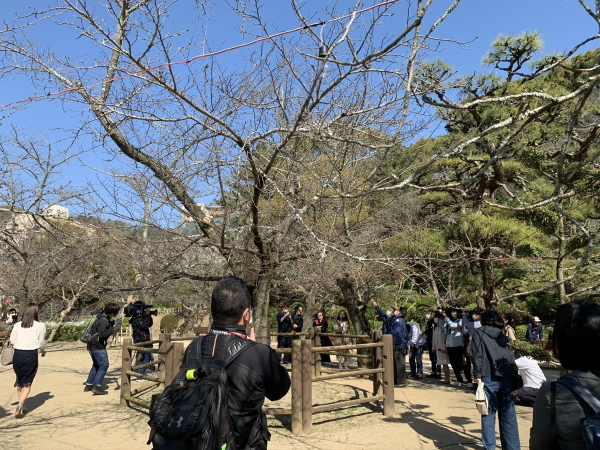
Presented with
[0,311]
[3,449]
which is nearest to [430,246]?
[3,449]

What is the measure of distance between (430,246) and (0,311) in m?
22.8

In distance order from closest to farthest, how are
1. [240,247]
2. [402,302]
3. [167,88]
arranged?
[167,88]
[240,247]
[402,302]

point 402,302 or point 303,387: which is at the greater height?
point 402,302

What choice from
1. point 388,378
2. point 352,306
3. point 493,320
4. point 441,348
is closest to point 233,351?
point 493,320

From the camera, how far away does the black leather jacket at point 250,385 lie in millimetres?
2078

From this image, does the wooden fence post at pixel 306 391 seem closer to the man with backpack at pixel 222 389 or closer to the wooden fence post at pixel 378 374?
the wooden fence post at pixel 378 374

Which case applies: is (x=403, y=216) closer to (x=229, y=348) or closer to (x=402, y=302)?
(x=402, y=302)

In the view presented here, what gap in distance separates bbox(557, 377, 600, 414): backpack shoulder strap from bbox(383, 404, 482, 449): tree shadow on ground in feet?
12.7

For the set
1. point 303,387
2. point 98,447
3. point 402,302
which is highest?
point 402,302

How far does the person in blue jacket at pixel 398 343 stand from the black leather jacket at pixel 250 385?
268 inches

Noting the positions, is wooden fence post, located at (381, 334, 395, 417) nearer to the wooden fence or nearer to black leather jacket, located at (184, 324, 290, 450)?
the wooden fence

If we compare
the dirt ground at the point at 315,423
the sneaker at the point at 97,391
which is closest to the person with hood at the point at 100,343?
the sneaker at the point at 97,391

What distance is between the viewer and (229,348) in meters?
2.13

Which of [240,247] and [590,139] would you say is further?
[240,247]
